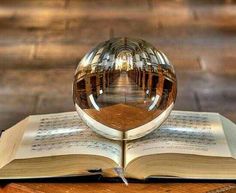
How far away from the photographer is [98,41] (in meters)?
2.80

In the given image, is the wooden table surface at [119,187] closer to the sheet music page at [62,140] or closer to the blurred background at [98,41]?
the sheet music page at [62,140]

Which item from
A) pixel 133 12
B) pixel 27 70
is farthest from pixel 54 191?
pixel 133 12

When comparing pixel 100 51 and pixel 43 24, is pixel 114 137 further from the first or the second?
pixel 43 24

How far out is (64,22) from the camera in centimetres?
310

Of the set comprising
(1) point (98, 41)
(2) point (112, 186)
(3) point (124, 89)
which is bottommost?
(1) point (98, 41)

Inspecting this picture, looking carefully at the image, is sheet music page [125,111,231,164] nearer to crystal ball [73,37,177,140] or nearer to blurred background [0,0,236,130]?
crystal ball [73,37,177,140]

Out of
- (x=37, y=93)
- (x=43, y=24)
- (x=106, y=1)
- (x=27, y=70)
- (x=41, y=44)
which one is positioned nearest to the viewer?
(x=37, y=93)

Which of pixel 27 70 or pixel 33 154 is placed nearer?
pixel 33 154

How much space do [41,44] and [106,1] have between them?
2.89ft

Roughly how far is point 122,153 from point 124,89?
0.33 feet

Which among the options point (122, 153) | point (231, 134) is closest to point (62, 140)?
point (122, 153)

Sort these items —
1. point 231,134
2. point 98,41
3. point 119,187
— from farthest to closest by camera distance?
point 98,41, point 231,134, point 119,187

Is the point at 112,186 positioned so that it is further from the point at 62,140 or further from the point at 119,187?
the point at 62,140

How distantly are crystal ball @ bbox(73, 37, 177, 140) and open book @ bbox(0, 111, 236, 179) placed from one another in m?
0.03
